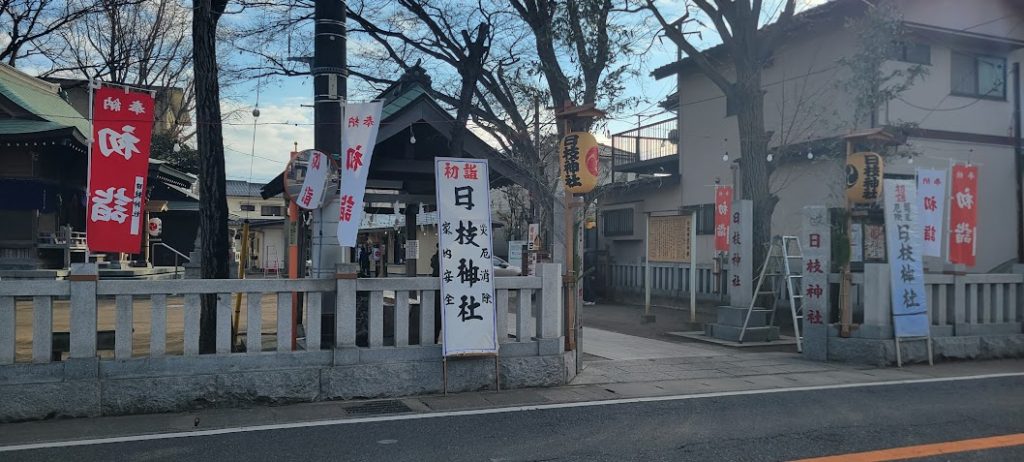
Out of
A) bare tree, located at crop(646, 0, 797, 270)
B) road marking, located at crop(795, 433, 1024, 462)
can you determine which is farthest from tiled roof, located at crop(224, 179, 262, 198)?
road marking, located at crop(795, 433, 1024, 462)

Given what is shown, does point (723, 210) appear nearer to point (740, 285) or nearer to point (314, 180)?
point (740, 285)

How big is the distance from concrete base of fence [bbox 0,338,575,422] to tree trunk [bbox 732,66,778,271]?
9.11 meters

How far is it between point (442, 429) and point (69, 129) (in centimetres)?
1733

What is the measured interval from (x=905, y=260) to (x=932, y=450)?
597cm

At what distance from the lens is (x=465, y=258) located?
8.98m

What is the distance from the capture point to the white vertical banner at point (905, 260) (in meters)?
11.4

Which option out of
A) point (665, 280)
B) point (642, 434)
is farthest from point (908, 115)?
point (642, 434)

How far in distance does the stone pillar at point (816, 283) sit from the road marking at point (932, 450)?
509 centimetres

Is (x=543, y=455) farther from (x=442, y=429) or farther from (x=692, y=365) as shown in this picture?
(x=692, y=365)

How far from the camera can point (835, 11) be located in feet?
58.4

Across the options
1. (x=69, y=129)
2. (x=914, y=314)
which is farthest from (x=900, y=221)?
(x=69, y=129)

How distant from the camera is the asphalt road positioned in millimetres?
6094

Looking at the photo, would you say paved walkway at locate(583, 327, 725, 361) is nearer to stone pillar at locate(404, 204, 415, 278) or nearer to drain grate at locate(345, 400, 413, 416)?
stone pillar at locate(404, 204, 415, 278)

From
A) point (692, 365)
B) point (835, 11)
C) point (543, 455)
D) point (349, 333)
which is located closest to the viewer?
point (543, 455)
